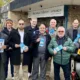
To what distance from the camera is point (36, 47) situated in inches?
302

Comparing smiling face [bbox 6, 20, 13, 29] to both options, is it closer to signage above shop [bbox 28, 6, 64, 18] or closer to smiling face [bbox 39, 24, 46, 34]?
smiling face [bbox 39, 24, 46, 34]

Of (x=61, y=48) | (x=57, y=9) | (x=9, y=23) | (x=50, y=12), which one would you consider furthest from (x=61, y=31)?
(x=50, y=12)

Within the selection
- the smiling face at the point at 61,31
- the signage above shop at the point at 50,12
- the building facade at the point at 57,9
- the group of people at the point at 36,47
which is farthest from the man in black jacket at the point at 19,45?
the signage above shop at the point at 50,12

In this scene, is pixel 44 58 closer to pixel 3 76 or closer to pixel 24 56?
pixel 24 56

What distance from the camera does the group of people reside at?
7109 mm

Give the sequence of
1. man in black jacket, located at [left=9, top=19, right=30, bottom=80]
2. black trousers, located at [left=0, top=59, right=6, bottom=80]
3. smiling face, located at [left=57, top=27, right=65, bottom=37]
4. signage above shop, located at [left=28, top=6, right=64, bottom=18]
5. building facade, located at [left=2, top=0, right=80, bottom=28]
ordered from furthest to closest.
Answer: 1. signage above shop, located at [left=28, top=6, right=64, bottom=18]
2. building facade, located at [left=2, top=0, right=80, bottom=28]
3. black trousers, located at [left=0, top=59, right=6, bottom=80]
4. man in black jacket, located at [left=9, top=19, right=30, bottom=80]
5. smiling face, located at [left=57, top=27, right=65, bottom=37]

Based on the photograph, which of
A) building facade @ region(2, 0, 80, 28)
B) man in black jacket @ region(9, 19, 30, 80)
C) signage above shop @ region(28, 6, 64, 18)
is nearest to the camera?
man in black jacket @ region(9, 19, 30, 80)

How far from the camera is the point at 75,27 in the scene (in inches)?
307

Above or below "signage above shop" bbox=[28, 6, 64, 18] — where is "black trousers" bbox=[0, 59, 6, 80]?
below

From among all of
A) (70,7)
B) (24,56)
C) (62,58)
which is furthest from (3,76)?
(70,7)

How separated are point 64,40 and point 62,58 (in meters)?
0.46

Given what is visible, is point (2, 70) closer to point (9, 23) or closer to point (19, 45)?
point (19, 45)

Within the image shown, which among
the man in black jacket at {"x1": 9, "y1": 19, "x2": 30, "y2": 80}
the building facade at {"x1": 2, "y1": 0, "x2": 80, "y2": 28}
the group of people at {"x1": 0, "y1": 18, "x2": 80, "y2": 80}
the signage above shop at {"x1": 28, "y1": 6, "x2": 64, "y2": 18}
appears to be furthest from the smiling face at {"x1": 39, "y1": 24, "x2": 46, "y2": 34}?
the signage above shop at {"x1": 28, "y1": 6, "x2": 64, "y2": 18}

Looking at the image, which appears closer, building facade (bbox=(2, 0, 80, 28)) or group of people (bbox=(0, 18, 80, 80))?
group of people (bbox=(0, 18, 80, 80))
